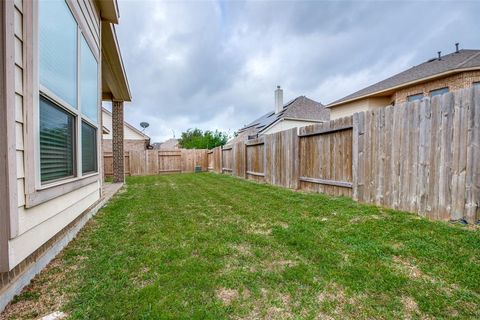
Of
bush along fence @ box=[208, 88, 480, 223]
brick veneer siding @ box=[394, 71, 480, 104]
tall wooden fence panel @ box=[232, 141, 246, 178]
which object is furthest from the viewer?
tall wooden fence panel @ box=[232, 141, 246, 178]

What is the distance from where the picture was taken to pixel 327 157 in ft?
18.5

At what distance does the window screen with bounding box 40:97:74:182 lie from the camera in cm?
230

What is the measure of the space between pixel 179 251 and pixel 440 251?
8.75 feet

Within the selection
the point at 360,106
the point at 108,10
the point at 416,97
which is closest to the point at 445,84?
the point at 416,97

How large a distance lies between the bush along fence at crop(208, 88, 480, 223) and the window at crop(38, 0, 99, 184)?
467 cm

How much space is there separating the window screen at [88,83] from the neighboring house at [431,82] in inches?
479

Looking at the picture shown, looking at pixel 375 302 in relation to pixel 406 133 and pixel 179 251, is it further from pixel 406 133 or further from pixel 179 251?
pixel 406 133

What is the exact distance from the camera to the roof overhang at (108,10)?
460cm

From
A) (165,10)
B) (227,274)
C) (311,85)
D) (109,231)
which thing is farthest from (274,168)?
(311,85)

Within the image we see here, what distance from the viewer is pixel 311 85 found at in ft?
63.8

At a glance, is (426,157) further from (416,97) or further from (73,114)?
(416,97)

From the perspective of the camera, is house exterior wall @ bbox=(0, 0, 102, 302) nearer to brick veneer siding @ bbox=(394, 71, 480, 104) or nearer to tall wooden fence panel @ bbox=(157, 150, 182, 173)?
brick veneer siding @ bbox=(394, 71, 480, 104)

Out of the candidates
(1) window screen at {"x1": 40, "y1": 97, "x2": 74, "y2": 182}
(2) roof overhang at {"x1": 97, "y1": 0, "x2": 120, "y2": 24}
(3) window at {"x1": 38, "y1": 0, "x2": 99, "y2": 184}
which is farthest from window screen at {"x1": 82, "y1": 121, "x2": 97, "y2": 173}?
(2) roof overhang at {"x1": 97, "y1": 0, "x2": 120, "y2": 24}

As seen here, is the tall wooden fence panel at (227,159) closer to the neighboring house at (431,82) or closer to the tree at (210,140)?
the neighboring house at (431,82)
